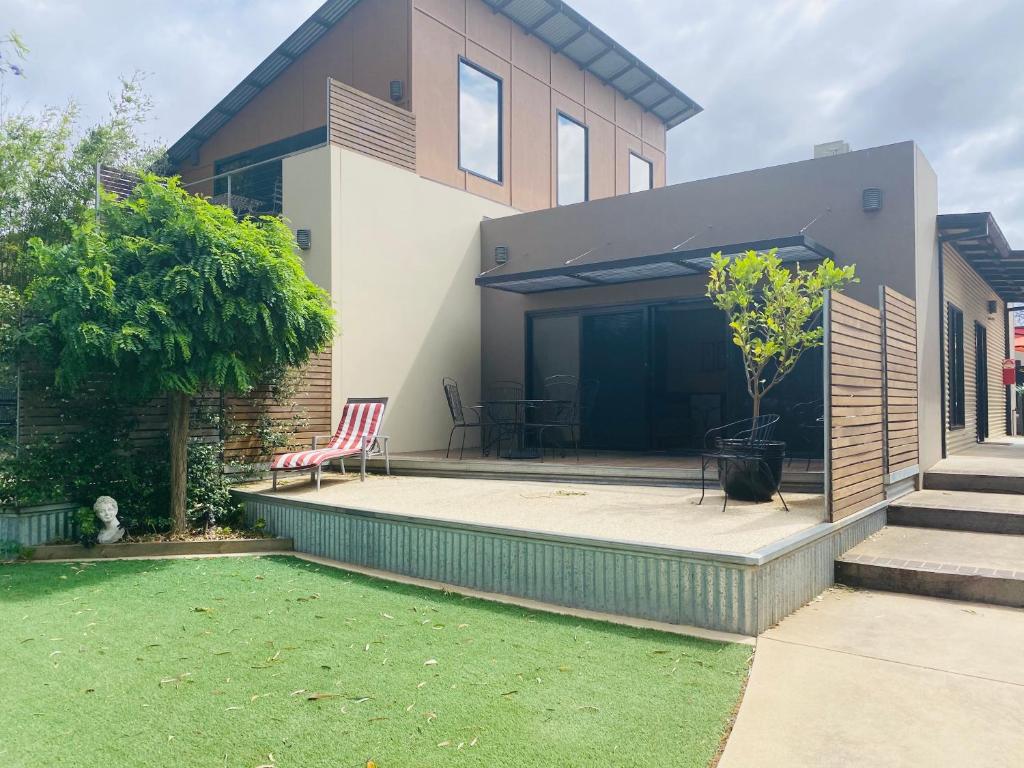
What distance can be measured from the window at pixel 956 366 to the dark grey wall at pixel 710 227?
2654 millimetres

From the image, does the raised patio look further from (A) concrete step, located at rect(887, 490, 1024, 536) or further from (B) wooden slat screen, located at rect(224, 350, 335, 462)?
(B) wooden slat screen, located at rect(224, 350, 335, 462)

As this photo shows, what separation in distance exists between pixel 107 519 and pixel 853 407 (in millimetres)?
5771

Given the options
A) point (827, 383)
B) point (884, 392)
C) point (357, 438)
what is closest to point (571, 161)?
point (357, 438)

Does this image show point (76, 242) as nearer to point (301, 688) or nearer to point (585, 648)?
point (301, 688)

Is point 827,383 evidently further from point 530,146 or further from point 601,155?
point 601,155

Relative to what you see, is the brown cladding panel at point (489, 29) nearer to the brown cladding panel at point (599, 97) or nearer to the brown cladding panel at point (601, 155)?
the brown cladding panel at point (599, 97)

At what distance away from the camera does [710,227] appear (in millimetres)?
8430

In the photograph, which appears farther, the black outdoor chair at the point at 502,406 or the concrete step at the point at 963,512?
the black outdoor chair at the point at 502,406

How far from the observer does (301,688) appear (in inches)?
113

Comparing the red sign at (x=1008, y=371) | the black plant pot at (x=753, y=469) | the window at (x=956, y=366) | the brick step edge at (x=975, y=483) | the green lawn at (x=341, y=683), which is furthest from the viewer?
the red sign at (x=1008, y=371)

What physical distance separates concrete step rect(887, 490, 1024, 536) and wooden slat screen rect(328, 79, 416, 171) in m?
7.29

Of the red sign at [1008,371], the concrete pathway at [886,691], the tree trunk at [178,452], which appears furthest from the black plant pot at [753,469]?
the red sign at [1008,371]

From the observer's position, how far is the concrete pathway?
2.37 metres

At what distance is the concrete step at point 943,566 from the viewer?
13.6 feet
